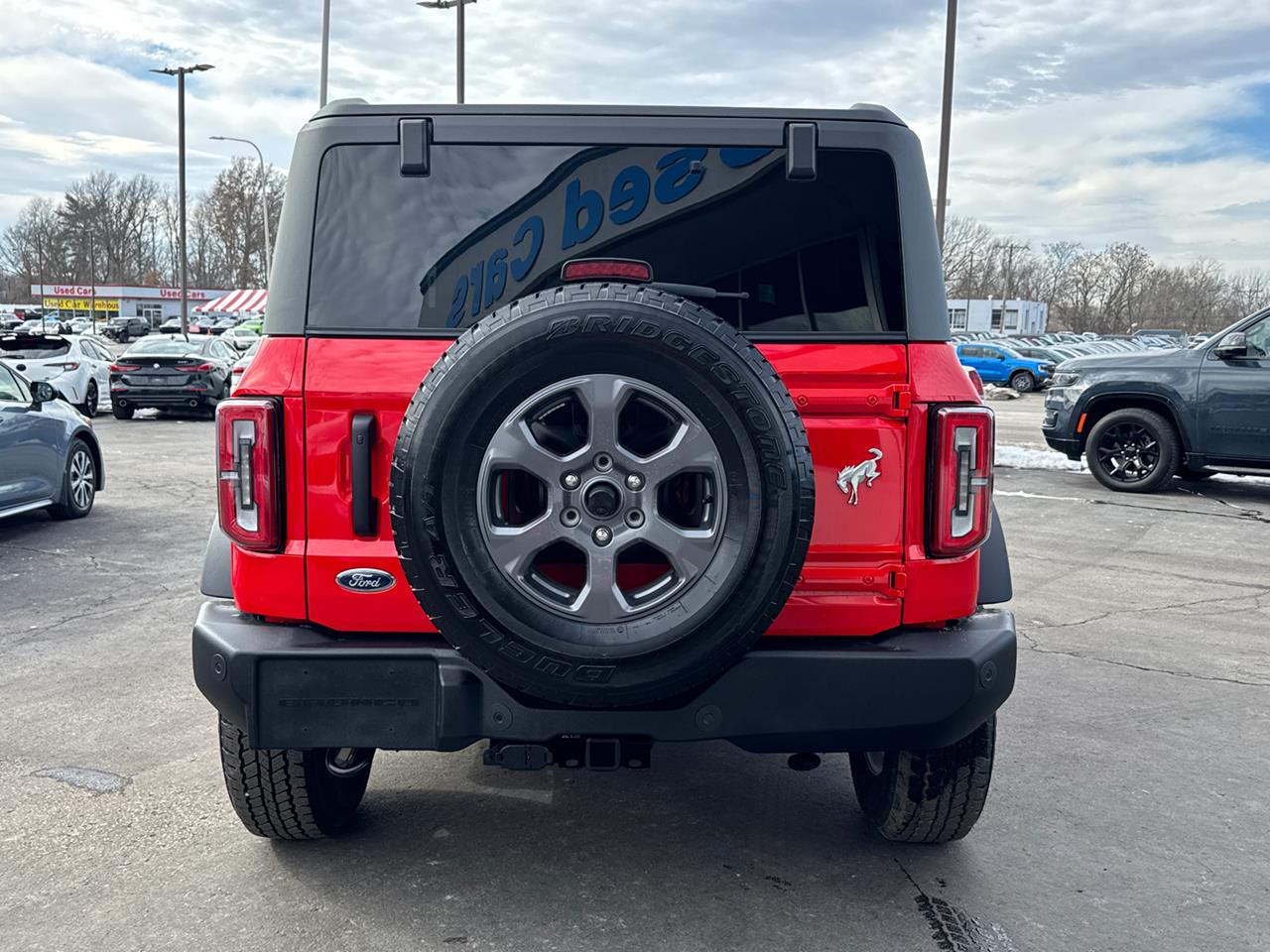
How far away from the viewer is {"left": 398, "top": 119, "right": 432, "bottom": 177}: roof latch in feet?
Answer: 10.4

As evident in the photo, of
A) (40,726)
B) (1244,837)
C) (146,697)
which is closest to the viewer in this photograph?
(1244,837)

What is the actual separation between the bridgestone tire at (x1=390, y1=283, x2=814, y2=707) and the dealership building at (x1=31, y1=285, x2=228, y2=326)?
390 feet

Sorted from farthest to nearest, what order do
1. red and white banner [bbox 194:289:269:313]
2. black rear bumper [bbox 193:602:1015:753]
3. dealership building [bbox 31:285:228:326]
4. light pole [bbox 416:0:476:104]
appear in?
dealership building [bbox 31:285:228:326] < red and white banner [bbox 194:289:269:313] < light pole [bbox 416:0:476:104] < black rear bumper [bbox 193:602:1015:753]

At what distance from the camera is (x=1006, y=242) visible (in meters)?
105

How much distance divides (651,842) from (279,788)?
1.14 meters

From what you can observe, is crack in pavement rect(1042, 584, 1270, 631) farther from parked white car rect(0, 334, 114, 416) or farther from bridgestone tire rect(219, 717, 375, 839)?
parked white car rect(0, 334, 114, 416)

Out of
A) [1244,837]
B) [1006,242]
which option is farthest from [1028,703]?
[1006,242]

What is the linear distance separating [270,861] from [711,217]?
228 centimetres

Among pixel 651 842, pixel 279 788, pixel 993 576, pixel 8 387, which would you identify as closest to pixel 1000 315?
pixel 8 387

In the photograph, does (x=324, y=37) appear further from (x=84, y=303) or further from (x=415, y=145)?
(x=84, y=303)

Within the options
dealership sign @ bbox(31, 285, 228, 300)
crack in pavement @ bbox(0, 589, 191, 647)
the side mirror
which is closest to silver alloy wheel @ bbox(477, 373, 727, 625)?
crack in pavement @ bbox(0, 589, 191, 647)

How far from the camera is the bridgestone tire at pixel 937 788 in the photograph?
3484 millimetres

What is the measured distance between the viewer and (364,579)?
10.2 ft

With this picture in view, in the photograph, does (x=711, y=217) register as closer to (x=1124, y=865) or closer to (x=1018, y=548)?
(x=1124, y=865)
